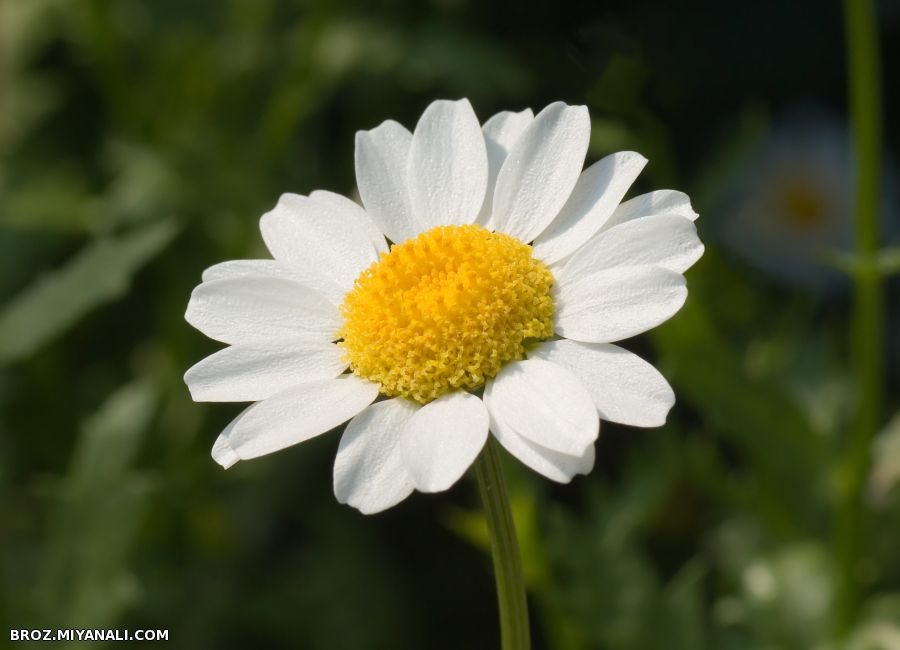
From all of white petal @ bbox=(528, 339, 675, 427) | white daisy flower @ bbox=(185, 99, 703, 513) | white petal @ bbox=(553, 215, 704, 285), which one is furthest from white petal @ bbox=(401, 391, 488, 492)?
white petal @ bbox=(553, 215, 704, 285)

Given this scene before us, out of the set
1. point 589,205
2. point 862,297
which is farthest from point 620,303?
point 862,297

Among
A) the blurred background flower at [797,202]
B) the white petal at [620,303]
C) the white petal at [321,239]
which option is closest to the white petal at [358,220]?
the white petal at [321,239]

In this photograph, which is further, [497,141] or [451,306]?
[497,141]

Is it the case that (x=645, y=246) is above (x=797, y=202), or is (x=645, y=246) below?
below

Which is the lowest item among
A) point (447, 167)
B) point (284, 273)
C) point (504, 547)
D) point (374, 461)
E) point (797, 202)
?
point (504, 547)

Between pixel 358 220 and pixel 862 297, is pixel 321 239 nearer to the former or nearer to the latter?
pixel 358 220

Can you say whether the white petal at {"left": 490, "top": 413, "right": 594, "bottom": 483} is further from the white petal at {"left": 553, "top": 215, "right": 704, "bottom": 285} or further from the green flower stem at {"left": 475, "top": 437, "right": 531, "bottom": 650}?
the white petal at {"left": 553, "top": 215, "right": 704, "bottom": 285}

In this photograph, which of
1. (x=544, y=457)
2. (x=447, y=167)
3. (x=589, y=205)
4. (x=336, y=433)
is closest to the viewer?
(x=544, y=457)
